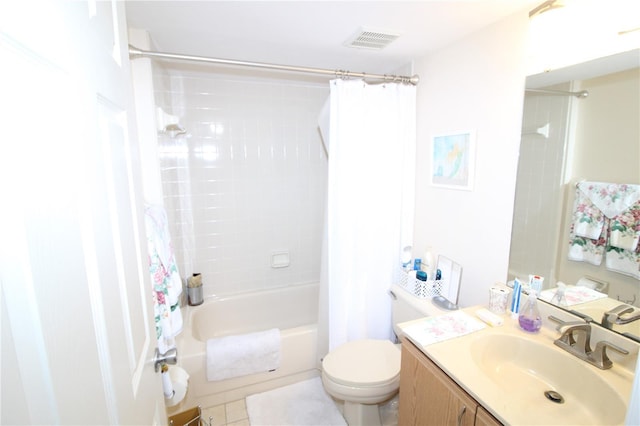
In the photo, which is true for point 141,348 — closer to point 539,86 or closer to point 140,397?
point 140,397

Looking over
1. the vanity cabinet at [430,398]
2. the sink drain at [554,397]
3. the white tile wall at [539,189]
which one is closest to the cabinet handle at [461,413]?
the vanity cabinet at [430,398]

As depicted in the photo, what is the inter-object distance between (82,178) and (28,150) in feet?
0.46

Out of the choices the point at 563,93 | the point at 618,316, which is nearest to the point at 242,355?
the point at 618,316

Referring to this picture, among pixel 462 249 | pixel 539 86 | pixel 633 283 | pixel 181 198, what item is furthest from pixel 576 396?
pixel 181 198

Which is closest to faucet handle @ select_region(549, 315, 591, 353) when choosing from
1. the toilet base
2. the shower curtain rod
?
the shower curtain rod

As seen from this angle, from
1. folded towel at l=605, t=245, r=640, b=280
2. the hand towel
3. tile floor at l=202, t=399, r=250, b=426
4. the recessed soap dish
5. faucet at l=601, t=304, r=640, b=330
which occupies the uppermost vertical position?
the hand towel

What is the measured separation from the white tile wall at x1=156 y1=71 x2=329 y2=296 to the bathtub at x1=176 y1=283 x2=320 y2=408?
0.43ft

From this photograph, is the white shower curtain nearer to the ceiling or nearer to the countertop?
the ceiling

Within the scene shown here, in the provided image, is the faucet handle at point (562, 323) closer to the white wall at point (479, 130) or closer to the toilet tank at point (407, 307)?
the white wall at point (479, 130)

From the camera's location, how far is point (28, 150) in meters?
0.36

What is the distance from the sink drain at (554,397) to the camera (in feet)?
3.45

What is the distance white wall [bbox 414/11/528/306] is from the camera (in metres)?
1.44

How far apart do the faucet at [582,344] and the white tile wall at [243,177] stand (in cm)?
205

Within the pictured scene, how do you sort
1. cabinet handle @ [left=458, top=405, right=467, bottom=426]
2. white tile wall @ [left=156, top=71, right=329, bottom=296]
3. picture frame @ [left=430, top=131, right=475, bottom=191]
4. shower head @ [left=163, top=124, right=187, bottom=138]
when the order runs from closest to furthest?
cabinet handle @ [left=458, top=405, right=467, bottom=426] → picture frame @ [left=430, top=131, right=475, bottom=191] → shower head @ [left=163, top=124, right=187, bottom=138] → white tile wall @ [left=156, top=71, right=329, bottom=296]
